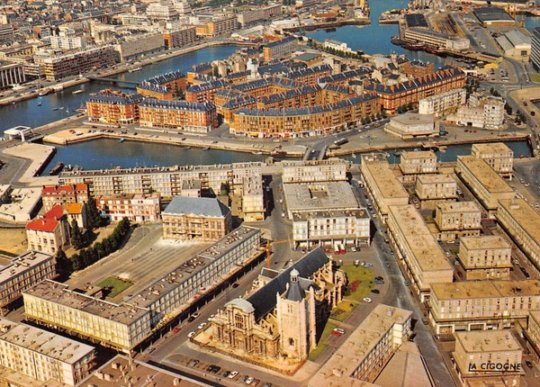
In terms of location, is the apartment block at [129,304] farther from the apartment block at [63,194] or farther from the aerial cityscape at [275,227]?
the apartment block at [63,194]

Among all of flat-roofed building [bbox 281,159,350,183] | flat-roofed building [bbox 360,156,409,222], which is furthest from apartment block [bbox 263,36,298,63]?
flat-roofed building [bbox 281,159,350,183]

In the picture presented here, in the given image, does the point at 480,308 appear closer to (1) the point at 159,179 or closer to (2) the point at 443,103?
(1) the point at 159,179

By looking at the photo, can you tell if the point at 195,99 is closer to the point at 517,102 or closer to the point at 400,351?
the point at 517,102

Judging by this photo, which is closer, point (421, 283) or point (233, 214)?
point (421, 283)

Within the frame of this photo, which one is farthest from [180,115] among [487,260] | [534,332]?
[534,332]

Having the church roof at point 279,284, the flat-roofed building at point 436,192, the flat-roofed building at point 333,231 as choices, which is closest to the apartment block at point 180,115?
the flat-roofed building at point 436,192

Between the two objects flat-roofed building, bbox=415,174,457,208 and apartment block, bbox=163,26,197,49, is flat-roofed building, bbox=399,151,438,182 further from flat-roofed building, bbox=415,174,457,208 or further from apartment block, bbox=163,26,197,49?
apartment block, bbox=163,26,197,49

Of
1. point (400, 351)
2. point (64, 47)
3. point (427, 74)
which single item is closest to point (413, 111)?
point (427, 74)
